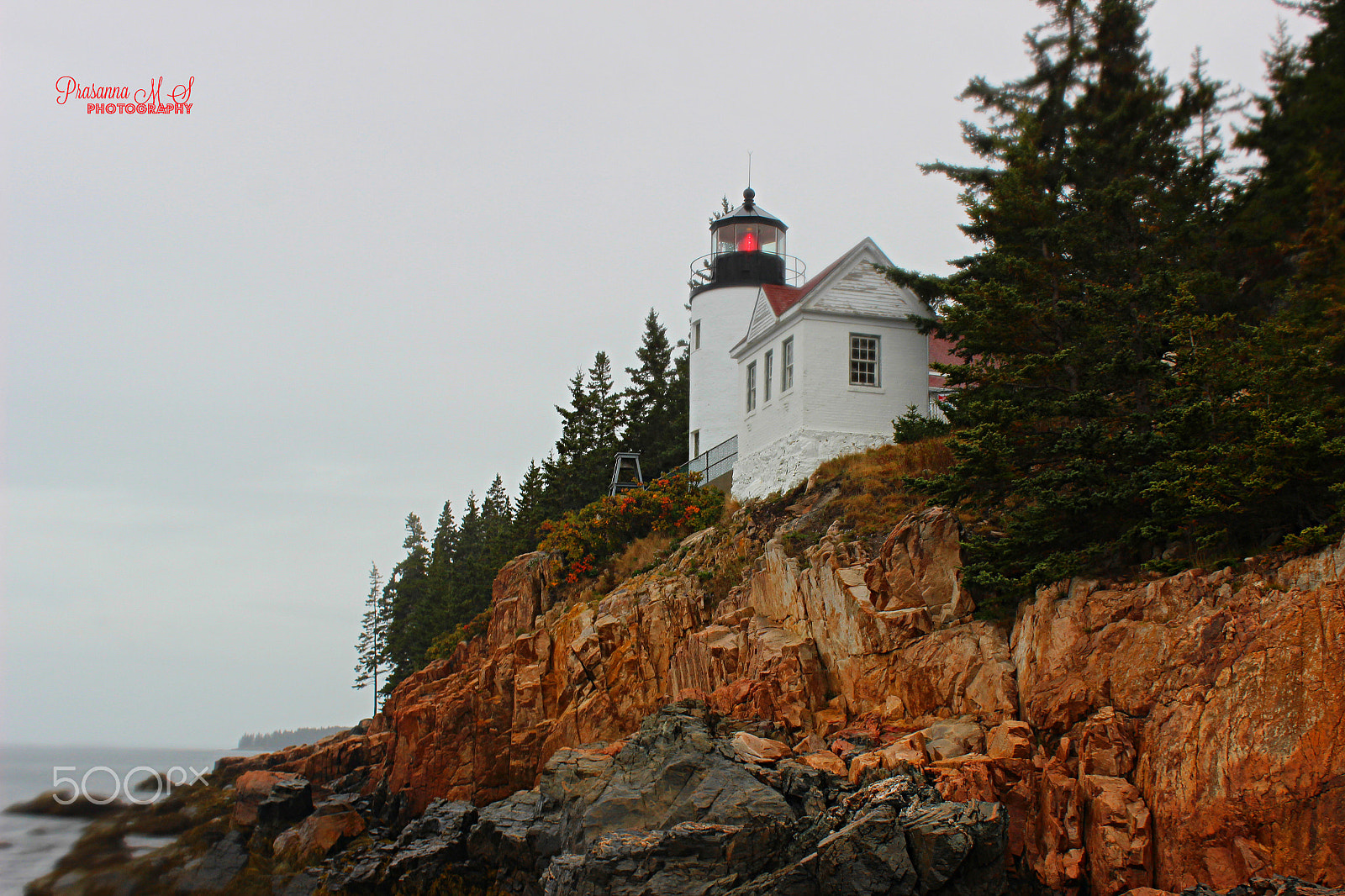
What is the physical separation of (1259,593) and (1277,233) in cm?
960

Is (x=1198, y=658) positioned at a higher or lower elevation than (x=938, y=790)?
higher

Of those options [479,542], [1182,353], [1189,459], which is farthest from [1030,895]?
[479,542]

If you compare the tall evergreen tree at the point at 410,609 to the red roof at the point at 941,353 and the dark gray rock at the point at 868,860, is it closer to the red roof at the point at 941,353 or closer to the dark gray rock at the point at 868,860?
the red roof at the point at 941,353

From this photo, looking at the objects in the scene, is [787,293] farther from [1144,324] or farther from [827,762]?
[827,762]

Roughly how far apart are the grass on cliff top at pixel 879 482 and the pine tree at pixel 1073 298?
1.79 metres

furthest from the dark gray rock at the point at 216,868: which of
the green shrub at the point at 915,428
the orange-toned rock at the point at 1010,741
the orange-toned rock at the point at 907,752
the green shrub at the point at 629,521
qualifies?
the orange-toned rock at the point at 1010,741

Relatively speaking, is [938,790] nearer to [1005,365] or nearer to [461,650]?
[1005,365]

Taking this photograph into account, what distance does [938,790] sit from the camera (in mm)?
12953

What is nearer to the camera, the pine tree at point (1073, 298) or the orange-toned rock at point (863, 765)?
the orange-toned rock at point (863, 765)

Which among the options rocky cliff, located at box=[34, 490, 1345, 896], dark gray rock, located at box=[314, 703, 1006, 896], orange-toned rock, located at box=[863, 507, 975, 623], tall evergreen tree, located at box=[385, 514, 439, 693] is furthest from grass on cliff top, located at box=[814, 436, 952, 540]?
tall evergreen tree, located at box=[385, 514, 439, 693]

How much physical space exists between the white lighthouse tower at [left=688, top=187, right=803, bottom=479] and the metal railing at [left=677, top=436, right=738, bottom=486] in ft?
3.66

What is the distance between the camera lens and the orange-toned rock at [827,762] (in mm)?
14684

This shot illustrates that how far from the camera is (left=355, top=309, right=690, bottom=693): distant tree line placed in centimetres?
4400

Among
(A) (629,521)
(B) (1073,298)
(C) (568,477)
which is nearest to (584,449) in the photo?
(C) (568,477)
